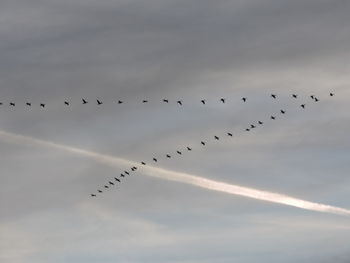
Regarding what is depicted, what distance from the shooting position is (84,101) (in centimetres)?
18300
